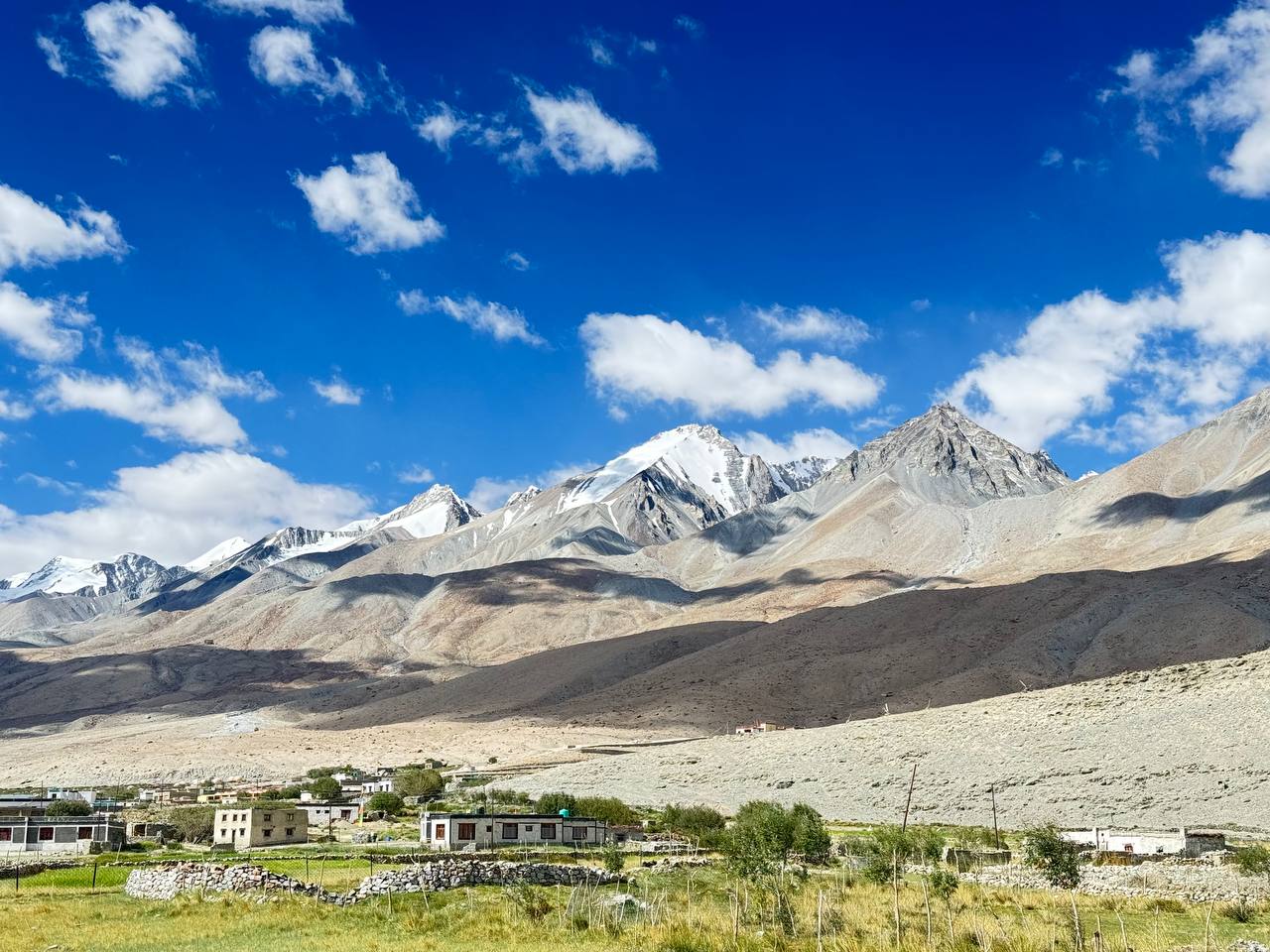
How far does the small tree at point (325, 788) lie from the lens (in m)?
69.4

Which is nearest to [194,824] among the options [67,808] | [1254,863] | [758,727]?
[67,808]

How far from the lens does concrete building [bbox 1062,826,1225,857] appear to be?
3694 cm

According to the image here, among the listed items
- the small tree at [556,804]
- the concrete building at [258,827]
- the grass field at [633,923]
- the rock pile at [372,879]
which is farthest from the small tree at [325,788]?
the grass field at [633,923]

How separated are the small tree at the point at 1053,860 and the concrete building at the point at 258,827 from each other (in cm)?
2998

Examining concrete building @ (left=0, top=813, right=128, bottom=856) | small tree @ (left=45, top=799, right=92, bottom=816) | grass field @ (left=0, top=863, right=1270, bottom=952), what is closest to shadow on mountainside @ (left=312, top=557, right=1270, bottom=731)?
small tree @ (left=45, top=799, right=92, bottom=816)

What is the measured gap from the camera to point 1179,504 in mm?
173625

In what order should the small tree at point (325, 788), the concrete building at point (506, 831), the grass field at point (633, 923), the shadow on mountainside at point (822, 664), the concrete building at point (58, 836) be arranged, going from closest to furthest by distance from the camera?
the grass field at point (633, 923)
the concrete building at point (506, 831)
the concrete building at point (58, 836)
the small tree at point (325, 788)
the shadow on mountainside at point (822, 664)

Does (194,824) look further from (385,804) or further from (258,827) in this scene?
(385,804)

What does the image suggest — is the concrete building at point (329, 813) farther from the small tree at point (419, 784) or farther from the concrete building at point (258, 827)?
the small tree at point (419, 784)

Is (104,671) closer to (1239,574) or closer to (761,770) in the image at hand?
(761,770)

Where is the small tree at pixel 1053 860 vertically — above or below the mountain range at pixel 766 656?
below

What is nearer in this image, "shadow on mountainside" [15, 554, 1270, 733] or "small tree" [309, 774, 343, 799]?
"small tree" [309, 774, 343, 799]

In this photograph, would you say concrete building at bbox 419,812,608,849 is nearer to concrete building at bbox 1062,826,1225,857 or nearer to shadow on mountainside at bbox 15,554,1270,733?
concrete building at bbox 1062,826,1225,857

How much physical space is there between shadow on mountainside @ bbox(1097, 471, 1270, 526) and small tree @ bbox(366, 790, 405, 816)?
131017 millimetres
